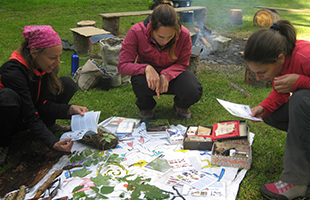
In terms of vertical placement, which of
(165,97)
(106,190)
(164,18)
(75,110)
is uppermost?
(164,18)

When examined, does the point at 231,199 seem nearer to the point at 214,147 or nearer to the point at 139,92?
the point at 214,147

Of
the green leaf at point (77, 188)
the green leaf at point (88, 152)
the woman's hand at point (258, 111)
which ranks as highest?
the woman's hand at point (258, 111)

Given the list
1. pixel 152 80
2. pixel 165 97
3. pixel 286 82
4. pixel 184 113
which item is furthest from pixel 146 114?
pixel 286 82

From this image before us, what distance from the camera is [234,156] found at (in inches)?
91.4

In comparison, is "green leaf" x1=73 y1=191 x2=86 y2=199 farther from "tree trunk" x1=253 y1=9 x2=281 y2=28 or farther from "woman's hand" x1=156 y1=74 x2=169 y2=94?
"tree trunk" x1=253 y1=9 x2=281 y2=28

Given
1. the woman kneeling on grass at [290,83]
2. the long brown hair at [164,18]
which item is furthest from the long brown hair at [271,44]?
the long brown hair at [164,18]

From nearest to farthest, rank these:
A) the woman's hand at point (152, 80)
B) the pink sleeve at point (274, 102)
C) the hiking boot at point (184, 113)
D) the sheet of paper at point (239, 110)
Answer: the sheet of paper at point (239, 110) → the pink sleeve at point (274, 102) → the woman's hand at point (152, 80) → the hiking boot at point (184, 113)

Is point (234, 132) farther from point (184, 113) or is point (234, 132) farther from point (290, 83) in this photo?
point (184, 113)

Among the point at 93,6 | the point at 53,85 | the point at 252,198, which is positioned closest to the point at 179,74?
the point at 53,85

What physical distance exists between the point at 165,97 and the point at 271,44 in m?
2.16

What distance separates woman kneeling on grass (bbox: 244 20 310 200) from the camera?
1.83 metres

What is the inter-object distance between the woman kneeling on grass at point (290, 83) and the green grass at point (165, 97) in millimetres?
286

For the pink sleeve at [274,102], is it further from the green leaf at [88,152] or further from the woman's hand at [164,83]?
the green leaf at [88,152]

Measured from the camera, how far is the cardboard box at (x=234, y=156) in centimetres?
229
